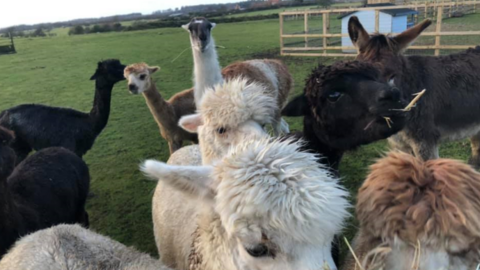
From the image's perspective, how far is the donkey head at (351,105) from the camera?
271cm

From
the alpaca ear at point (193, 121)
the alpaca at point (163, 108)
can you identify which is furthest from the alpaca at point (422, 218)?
the alpaca at point (163, 108)

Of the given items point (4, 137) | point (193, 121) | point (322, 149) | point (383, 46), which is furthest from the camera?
point (383, 46)

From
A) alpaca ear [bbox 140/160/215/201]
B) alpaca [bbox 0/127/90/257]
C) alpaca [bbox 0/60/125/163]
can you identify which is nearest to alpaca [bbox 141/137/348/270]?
alpaca ear [bbox 140/160/215/201]

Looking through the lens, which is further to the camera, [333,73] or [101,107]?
[101,107]

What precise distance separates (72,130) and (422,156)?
525 cm

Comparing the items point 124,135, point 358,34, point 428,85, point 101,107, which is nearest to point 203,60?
point 101,107

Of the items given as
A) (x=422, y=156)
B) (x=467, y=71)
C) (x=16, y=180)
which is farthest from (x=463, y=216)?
(x=16, y=180)

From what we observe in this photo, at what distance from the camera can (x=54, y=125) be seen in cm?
591

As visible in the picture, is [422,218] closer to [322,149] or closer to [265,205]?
[265,205]

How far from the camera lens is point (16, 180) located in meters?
4.00

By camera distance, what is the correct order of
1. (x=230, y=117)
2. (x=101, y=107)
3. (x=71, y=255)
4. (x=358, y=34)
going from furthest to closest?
(x=101, y=107), (x=358, y=34), (x=230, y=117), (x=71, y=255)

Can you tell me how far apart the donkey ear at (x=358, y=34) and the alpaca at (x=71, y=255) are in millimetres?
3321

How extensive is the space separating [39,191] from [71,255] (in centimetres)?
202

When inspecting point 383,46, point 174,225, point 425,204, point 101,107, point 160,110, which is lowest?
point 174,225
